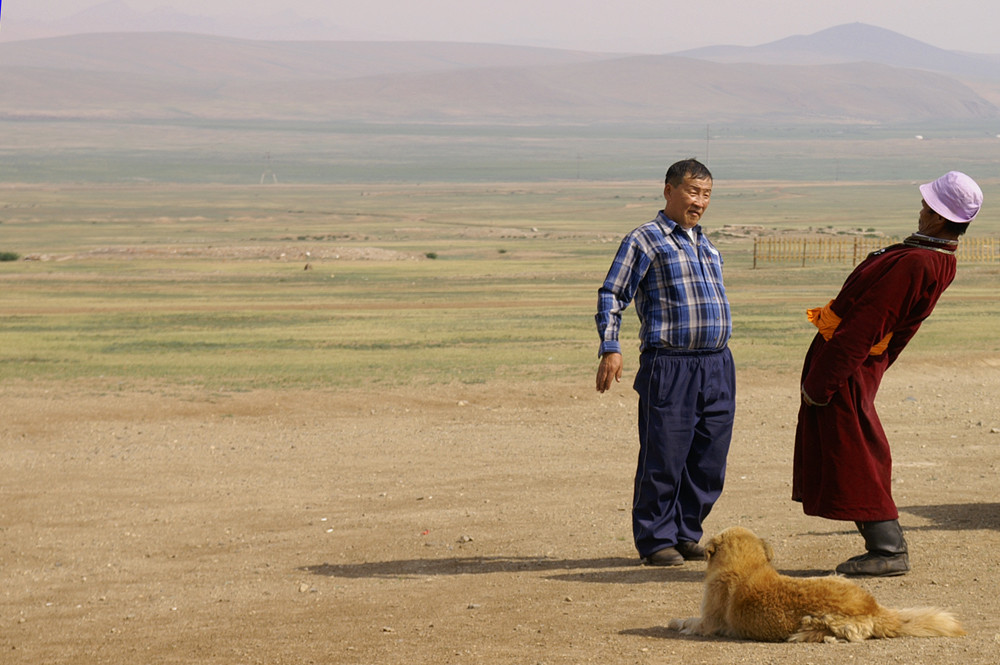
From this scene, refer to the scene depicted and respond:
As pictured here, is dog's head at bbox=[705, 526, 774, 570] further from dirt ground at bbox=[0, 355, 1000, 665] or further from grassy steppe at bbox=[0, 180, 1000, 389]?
grassy steppe at bbox=[0, 180, 1000, 389]

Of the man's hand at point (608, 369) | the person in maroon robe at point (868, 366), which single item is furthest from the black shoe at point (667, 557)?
the man's hand at point (608, 369)

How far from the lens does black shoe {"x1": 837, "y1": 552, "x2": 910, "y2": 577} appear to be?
5.63 meters

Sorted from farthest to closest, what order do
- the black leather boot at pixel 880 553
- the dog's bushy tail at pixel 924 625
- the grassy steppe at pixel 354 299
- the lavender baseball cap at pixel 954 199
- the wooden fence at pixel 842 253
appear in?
the wooden fence at pixel 842 253 < the grassy steppe at pixel 354 299 < the black leather boot at pixel 880 553 < the lavender baseball cap at pixel 954 199 < the dog's bushy tail at pixel 924 625

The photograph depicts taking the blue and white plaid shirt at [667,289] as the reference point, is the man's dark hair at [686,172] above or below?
above

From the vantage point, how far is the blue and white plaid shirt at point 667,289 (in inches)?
236

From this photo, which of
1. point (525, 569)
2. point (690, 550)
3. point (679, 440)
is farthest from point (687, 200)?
point (525, 569)

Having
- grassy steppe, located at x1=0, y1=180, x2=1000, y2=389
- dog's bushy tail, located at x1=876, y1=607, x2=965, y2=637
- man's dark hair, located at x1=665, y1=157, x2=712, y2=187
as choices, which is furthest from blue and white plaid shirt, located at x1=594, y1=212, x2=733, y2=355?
grassy steppe, located at x1=0, y1=180, x2=1000, y2=389

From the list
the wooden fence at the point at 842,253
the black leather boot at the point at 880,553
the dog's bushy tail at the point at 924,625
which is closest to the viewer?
the dog's bushy tail at the point at 924,625

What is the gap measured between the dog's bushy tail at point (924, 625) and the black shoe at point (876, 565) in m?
0.96

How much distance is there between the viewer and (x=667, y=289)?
6.02 metres

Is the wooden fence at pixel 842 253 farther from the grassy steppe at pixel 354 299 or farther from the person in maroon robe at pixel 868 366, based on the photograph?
the person in maroon robe at pixel 868 366

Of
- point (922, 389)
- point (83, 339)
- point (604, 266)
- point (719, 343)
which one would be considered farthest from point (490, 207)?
point (719, 343)

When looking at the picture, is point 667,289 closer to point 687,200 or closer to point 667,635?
point 687,200

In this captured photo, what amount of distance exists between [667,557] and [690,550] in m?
0.16
